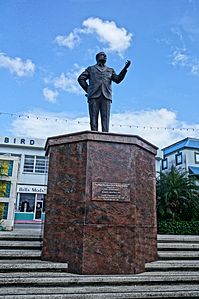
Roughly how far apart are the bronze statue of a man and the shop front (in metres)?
19.4

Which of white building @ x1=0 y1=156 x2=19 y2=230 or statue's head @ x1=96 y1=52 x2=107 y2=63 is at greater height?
statue's head @ x1=96 y1=52 x2=107 y2=63

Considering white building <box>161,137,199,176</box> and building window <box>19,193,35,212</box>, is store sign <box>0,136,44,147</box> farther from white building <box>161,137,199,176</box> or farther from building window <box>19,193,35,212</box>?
white building <box>161,137,199,176</box>

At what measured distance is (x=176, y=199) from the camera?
1396cm

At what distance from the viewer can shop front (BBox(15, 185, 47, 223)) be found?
24547 mm

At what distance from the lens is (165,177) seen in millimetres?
14727

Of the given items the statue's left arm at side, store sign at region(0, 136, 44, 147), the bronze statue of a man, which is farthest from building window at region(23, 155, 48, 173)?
the bronze statue of a man

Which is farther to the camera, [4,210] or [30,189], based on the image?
[30,189]

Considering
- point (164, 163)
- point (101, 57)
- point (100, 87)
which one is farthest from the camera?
point (164, 163)

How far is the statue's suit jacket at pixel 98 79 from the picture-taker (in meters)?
6.22

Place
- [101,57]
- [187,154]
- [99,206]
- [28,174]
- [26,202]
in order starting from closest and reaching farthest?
[99,206] < [101,57] < [26,202] < [187,154] < [28,174]

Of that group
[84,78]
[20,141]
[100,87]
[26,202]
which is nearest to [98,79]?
[100,87]

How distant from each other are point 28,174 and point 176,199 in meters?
15.9

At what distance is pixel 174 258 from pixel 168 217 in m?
7.98

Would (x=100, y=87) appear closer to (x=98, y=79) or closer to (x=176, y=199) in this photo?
(x=98, y=79)
